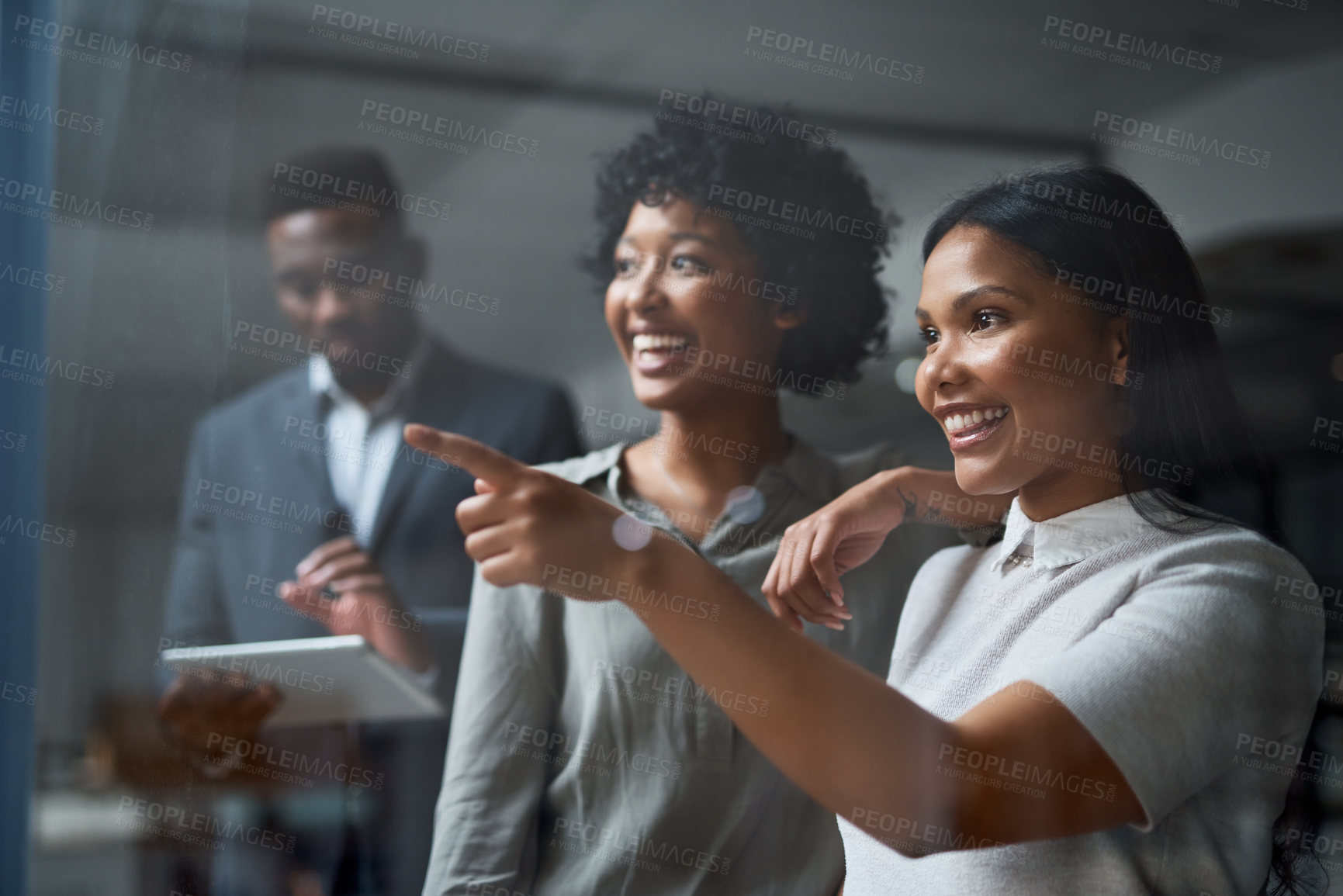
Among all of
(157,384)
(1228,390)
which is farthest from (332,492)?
(1228,390)

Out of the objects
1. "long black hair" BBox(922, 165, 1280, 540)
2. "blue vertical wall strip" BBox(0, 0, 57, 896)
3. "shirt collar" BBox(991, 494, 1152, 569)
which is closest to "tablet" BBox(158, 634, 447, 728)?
"blue vertical wall strip" BBox(0, 0, 57, 896)

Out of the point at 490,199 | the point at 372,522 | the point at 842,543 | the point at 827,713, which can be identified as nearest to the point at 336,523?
the point at 372,522

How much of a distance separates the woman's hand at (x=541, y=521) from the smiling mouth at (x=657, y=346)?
0.31 m

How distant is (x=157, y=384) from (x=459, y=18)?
0.68 metres

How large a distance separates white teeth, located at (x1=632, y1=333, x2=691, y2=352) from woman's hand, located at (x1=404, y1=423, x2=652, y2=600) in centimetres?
31

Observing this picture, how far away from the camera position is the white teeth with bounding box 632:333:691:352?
1.14 m

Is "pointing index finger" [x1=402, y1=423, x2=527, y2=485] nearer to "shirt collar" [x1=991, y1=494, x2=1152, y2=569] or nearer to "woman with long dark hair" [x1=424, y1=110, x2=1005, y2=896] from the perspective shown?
"woman with long dark hair" [x1=424, y1=110, x2=1005, y2=896]

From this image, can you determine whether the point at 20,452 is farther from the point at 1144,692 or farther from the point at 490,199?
the point at 1144,692

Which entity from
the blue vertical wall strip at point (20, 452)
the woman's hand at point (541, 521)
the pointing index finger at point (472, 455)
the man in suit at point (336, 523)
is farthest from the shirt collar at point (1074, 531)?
the blue vertical wall strip at point (20, 452)

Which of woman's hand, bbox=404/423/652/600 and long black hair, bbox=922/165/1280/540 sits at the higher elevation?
long black hair, bbox=922/165/1280/540

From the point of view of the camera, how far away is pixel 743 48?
48.3 inches

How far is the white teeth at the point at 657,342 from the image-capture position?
1.14 metres

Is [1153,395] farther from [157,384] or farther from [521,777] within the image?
[157,384]

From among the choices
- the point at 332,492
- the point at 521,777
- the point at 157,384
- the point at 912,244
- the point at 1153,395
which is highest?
the point at 912,244
